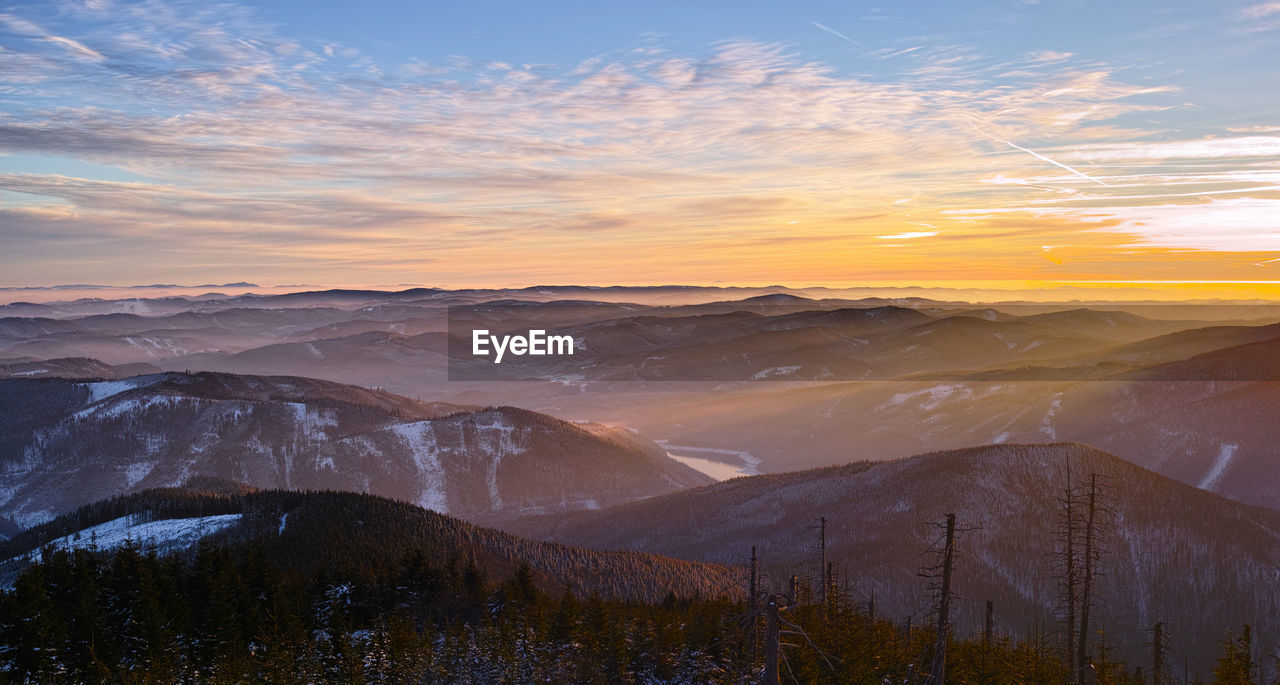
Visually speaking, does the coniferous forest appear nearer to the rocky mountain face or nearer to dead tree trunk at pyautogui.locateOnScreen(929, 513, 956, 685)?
dead tree trunk at pyautogui.locateOnScreen(929, 513, 956, 685)

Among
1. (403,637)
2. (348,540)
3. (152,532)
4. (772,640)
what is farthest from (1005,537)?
(772,640)

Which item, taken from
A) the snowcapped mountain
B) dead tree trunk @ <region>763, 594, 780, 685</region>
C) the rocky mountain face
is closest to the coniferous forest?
dead tree trunk @ <region>763, 594, 780, 685</region>

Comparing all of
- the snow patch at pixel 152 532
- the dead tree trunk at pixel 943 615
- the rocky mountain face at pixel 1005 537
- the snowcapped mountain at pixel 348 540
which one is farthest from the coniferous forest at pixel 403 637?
the rocky mountain face at pixel 1005 537

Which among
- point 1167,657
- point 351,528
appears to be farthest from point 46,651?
point 1167,657

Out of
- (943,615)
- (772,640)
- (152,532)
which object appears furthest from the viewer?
(152,532)

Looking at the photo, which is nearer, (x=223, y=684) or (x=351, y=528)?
(x=223, y=684)

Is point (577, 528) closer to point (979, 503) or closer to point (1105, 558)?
point (979, 503)

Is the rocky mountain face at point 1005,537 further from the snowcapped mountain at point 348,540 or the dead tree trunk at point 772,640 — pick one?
the dead tree trunk at point 772,640

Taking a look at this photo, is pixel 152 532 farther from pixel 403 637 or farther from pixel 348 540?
pixel 403 637
